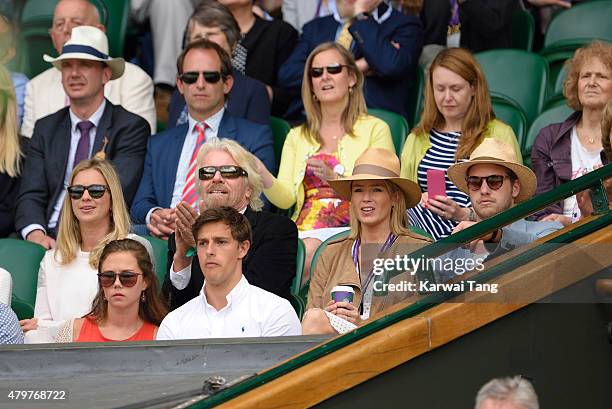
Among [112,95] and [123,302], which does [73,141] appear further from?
[123,302]

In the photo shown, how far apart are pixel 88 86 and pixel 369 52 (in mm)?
1892

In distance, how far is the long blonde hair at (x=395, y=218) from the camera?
271 inches

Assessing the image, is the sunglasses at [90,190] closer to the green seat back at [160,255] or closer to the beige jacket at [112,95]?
the green seat back at [160,255]

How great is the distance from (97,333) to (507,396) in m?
2.84

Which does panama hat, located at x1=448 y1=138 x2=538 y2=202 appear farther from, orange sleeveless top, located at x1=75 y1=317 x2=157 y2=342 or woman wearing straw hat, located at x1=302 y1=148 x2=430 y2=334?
orange sleeveless top, located at x1=75 y1=317 x2=157 y2=342

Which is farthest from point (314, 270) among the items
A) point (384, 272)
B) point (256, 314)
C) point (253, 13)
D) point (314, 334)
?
point (253, 13)

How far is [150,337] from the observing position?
6.68 meters

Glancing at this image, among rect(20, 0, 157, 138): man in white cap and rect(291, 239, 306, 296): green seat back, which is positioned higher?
rect(20, 0, 157, 138): man in white cap

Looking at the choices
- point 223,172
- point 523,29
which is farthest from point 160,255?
point 523,29

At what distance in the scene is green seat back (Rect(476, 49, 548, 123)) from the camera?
935cm

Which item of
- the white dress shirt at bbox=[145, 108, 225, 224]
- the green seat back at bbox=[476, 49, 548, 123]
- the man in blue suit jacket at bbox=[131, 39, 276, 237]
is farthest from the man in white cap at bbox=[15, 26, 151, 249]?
the green seat back at bbox=[476, 49, 548, 123]

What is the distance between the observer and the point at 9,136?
28.9ft

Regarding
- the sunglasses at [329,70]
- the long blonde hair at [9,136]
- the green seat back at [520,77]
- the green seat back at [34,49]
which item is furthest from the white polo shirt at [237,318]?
the green seat back at [34,49]

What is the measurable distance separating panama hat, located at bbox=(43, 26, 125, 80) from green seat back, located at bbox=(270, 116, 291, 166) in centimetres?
108
